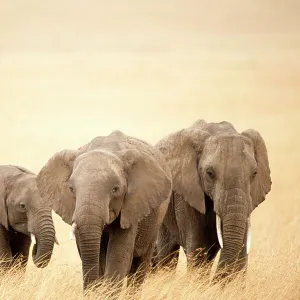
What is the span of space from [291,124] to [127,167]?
49.6 metres

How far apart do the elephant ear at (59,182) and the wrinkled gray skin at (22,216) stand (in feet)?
9.69

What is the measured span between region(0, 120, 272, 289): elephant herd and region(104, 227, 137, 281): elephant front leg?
0.04ft

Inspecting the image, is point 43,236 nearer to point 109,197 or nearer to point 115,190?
point 115,190

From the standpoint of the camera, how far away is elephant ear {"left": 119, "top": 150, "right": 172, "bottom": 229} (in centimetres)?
1337

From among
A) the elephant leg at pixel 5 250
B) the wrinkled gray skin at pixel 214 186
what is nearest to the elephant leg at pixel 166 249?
Answer: the wrinkled gray skin at pixel 214 186

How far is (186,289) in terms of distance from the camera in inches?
556

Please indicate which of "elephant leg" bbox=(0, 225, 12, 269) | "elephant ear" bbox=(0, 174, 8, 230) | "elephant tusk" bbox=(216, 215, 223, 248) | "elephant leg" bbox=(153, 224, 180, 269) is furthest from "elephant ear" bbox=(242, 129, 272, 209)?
"elephant ear" bbox=(0, 174, 8, 230)

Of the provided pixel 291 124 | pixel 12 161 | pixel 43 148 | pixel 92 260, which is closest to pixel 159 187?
pixel 92 260

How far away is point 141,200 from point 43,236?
373cm

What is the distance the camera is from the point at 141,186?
537 inches

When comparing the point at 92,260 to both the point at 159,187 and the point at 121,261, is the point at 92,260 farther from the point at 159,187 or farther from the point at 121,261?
the point at 159,187

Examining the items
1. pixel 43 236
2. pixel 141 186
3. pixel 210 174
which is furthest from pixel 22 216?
pixel 141 186

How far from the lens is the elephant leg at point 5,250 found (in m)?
16.8

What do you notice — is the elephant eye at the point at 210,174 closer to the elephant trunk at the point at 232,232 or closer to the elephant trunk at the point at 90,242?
the elephant trunk at the point at 232,232
